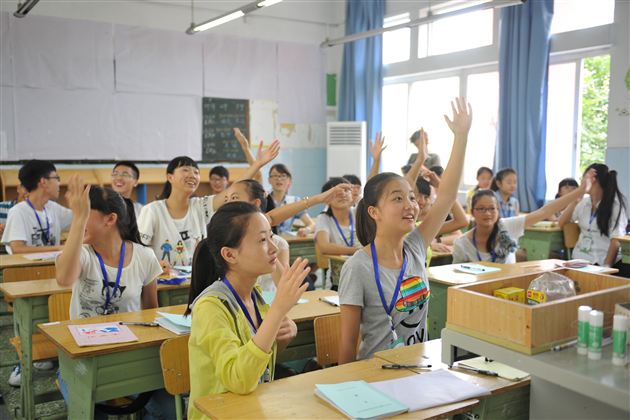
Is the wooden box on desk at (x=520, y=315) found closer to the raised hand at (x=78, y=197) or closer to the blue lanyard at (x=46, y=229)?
the raised hand at (x=78, y=197)

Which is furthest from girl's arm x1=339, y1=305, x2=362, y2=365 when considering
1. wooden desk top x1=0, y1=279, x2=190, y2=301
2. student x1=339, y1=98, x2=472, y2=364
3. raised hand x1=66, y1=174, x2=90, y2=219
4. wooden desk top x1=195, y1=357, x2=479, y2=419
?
wooden desk top x1=0, y1=279, x2=190, y2=301

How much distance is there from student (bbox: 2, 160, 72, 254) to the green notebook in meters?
3.42

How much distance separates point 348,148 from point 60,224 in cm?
525

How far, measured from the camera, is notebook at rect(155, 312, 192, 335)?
2584 mm

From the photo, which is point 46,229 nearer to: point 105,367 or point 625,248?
point 105,367

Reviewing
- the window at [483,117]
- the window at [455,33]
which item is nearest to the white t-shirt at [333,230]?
the window at [483,117]

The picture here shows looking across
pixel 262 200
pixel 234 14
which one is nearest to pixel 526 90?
pixel 234 14

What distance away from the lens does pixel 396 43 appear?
31.1 feet

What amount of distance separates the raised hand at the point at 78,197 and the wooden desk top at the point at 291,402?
1.04 m

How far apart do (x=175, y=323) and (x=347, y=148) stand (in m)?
7.11

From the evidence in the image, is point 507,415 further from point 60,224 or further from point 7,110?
point 7,110

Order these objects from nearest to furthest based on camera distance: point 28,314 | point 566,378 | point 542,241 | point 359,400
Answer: point 566,378, point 359,400, point 28,314, point 542,241

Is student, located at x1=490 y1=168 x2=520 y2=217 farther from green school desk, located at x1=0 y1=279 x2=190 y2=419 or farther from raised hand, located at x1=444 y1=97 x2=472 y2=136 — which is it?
green school desk, located at x1=0 y1=279 x2=190 y2=419

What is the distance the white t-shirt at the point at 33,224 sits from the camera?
4703 millimetres
